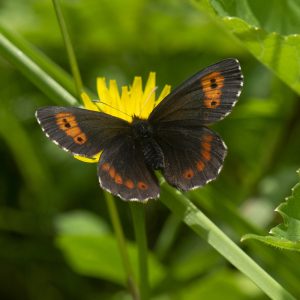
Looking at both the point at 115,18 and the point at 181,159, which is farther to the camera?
the point at 115,18

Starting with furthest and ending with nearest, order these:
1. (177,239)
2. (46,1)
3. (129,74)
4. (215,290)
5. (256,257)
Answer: (129,74)
(46,1)
(177,239)
(256,257)
(215,290)

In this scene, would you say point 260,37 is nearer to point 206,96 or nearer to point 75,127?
point 206,96

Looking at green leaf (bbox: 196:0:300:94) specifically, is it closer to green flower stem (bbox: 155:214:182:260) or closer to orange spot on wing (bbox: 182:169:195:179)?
orange spot on wing (bbox: 182:169:195:179)

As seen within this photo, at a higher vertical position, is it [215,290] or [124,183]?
[124,183]

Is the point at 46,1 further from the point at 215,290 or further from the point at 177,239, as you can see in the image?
the point at 215,290

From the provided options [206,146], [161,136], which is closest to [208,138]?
[206,146]

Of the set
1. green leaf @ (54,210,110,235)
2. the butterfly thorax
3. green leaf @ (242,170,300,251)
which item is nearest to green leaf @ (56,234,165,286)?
green leaf @ (54,210,110,235)

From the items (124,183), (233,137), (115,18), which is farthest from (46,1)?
(124,183)

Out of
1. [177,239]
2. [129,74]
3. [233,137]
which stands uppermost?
[129,74]
